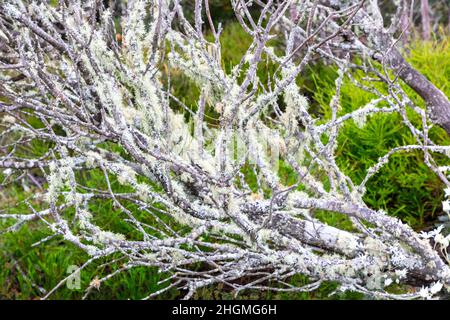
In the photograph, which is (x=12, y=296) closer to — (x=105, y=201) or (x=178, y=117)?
(x=105, y=201)

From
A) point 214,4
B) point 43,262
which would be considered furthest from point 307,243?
point 214,4

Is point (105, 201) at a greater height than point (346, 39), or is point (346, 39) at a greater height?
point (346, 39)

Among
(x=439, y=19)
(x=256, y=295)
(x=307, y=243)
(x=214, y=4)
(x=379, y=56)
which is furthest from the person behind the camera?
(x=439, y=19)

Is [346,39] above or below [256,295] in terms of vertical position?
above

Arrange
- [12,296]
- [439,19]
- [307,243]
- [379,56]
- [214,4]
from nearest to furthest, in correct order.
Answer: [307,243], [379,56], [12,296], [214,4], [439,19]

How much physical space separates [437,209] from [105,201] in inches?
78.5

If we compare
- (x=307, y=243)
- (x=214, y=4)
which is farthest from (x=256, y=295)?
(x=214, y=4)

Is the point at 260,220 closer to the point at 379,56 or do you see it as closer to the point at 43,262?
the point at 379,56

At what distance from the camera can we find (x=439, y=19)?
8008 mm

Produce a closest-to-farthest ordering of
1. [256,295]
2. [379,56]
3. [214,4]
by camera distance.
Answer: [379,56]
[256,295]
[214,4]

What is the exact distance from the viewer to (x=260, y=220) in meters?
2.31

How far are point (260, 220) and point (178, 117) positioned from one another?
0.54 m

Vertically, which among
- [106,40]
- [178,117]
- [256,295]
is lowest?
[256,295]
